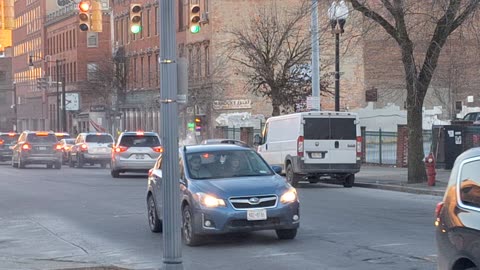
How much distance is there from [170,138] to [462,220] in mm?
3279

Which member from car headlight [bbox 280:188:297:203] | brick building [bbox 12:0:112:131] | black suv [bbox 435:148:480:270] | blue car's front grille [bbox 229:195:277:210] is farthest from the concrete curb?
brick building [bbox 12:0:112:131]

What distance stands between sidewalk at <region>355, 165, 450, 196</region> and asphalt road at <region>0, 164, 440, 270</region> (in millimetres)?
766

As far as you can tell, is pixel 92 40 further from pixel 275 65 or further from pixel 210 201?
pixel 210 201

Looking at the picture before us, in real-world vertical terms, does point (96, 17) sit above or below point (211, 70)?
below

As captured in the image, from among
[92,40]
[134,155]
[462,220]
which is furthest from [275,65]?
[92,40]

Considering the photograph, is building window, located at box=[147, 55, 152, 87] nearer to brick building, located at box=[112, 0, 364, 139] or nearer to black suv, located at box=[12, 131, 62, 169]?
brick building, located at box=[112, 0, 364, 139]

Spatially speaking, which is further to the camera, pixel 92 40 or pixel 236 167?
pixel 92 40

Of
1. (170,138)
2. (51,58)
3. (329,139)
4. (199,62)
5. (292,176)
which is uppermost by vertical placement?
(51,58)

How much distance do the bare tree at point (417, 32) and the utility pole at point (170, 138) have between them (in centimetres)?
1455

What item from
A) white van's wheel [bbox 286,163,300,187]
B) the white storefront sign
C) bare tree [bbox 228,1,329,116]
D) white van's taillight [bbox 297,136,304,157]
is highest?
bare tree [bbox 228,1,329,116]

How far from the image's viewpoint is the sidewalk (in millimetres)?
24391

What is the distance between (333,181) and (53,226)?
41.9 feet

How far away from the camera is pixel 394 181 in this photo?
27547 millimetres

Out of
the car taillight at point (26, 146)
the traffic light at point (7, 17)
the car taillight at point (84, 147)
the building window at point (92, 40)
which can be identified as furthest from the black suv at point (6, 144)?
the building window at point (92, 40)
